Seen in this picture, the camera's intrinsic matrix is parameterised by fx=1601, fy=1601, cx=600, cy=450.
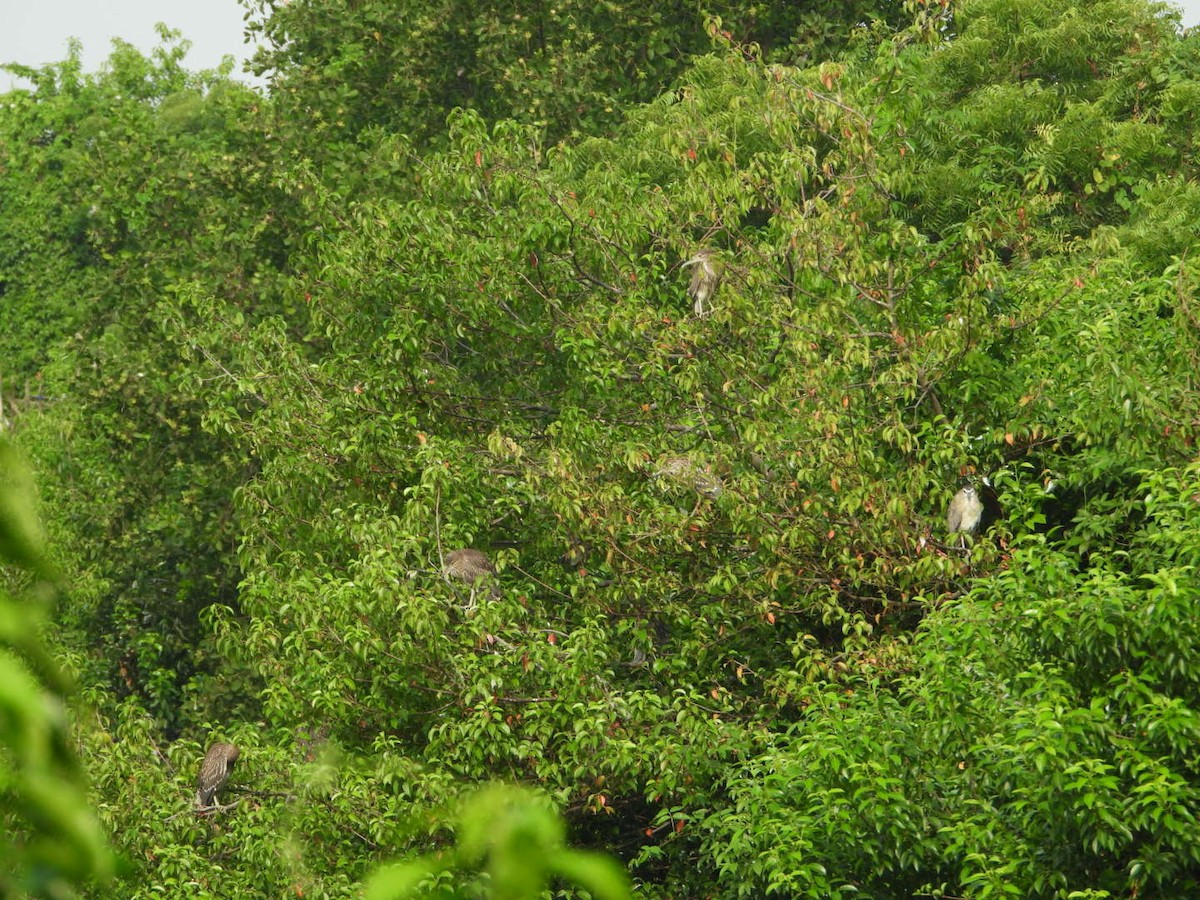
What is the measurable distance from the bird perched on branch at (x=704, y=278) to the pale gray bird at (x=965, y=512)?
200 cm

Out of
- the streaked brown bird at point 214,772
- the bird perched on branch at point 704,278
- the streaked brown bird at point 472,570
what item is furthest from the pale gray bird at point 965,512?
the streaked brown bird at point 214,772

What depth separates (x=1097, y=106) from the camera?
13633 mm

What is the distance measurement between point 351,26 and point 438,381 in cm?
821

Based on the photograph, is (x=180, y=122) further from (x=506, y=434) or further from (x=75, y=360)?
(x=506, y=434)

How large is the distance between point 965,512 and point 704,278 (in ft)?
7.32

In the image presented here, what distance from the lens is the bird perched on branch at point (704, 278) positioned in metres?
9.09

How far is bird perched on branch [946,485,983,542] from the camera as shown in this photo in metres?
7.76

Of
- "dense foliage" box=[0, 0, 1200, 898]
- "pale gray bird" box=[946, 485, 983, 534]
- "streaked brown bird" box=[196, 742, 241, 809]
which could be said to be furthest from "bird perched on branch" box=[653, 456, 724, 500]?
"streaked brown bird" box=[196, 742, 241, 809]

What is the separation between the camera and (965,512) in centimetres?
779

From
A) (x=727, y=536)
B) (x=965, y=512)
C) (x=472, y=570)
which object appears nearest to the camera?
(x=965, y=512)

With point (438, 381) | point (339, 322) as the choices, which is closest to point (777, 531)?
point (438, 381)

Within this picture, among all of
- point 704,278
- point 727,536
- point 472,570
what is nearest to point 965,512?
point 727,536

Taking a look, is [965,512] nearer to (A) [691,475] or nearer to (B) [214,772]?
(A) [691,475]

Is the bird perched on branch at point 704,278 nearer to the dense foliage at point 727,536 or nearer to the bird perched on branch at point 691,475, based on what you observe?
the dense foliage at point 727,536
